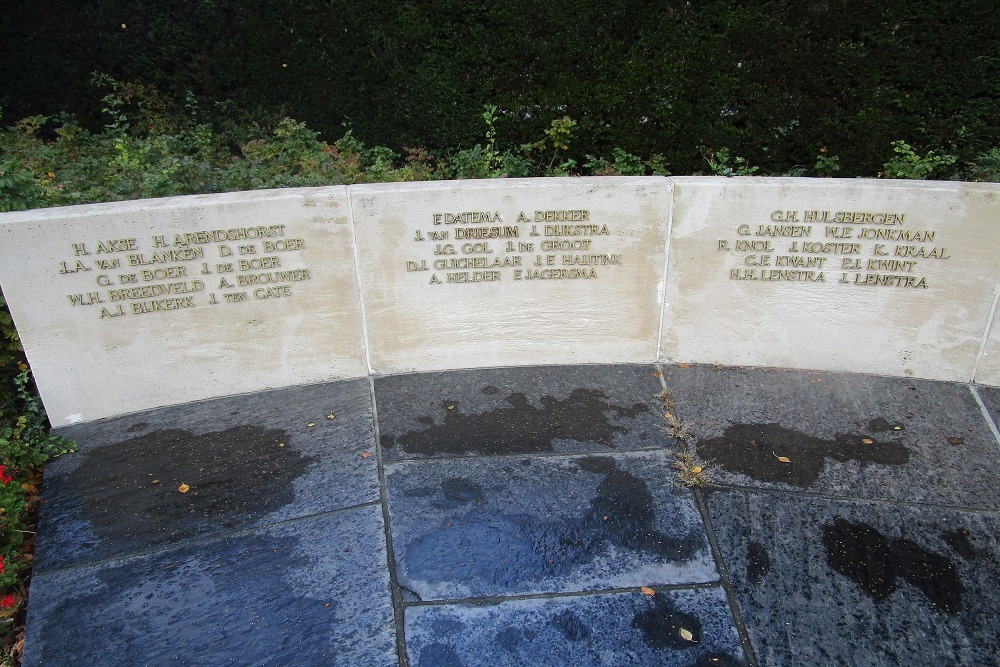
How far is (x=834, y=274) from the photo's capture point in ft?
15.0

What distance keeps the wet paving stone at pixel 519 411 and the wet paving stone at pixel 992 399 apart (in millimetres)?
1896

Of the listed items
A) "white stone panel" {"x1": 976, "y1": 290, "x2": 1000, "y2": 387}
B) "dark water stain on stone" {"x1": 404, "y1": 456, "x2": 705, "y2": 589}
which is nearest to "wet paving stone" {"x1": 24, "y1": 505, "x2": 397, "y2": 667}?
"dark water stain on stone" {"x1": 404, "y1": 456, "x2": 705, "y2": 589}

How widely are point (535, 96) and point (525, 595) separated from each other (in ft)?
12.5

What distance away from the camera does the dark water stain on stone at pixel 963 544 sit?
3514 millimetres

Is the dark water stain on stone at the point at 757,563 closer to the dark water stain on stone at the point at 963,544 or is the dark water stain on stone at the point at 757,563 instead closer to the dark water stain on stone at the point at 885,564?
the dark water stain on stone at the point at 885,564

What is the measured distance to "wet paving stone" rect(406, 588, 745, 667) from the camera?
10.1ft

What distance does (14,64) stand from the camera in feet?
21.1

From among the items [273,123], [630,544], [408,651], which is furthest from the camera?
[273,123]

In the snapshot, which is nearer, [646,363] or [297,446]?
[297,446]

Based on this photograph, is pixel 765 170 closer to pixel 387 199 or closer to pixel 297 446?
pixel 387 199

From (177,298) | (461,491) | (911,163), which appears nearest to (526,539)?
(461,491)

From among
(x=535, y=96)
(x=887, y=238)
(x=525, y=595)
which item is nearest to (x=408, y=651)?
(x=525, y=595)

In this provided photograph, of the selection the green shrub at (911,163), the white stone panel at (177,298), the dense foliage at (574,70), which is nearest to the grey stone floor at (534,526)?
the white stone panel at (177,298)

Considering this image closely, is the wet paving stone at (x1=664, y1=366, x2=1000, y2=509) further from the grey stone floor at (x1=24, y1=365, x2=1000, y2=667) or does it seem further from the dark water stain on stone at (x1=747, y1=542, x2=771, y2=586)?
the dark water stain on stone at (x1=747, y1=542, x2=771, y2=586)
